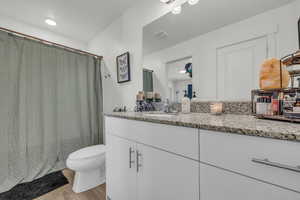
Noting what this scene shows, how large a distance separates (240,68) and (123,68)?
136cm

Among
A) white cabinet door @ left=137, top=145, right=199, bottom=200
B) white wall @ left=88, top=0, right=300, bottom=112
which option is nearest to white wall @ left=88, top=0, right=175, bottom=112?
white wall @ left=88, top=0, right=300, bottom=112

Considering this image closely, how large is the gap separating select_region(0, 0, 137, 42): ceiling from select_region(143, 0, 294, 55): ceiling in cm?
64

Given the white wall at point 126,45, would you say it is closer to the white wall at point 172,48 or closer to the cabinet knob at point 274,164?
the white wall at point 172,48

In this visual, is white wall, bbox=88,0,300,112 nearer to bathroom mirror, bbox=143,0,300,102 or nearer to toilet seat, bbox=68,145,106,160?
bathroom mirror, bbox=143,0,300,102

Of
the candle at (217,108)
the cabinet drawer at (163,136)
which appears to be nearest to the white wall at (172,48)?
the candle at (217,108)

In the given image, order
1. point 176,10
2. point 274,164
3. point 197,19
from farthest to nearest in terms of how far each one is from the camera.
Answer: point 176,10 < point 197,19 < point 274,164

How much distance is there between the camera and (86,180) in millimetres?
1396

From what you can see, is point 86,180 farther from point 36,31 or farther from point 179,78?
point 36,31

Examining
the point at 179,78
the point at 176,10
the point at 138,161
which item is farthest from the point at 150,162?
the point at 176,10

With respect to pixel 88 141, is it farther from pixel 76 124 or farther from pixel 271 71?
pixel 271 71

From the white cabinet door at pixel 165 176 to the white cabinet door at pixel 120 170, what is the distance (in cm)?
8

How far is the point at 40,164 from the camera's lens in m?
1.62

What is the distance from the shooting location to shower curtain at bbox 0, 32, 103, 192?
56.9 inches

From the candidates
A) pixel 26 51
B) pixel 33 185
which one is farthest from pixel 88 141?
pixel 26 51
